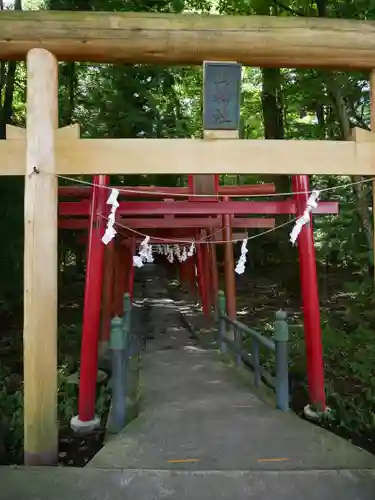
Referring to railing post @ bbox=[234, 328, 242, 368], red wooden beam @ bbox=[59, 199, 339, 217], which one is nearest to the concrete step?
red wooden beam @ bbox=[59, 199, 339, 217]

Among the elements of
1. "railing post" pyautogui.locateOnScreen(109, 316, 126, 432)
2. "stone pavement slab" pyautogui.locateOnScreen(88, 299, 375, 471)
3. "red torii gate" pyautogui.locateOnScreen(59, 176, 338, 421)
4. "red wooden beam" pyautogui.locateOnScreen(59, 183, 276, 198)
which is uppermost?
"red wooden beam" pyautogui.locateOnScreen(59, 183, 276, 198)

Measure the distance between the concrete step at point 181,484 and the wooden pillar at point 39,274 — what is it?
13.5 inches

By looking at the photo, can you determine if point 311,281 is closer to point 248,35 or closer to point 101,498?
point 248,35

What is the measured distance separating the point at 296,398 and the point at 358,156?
5349 millimetres

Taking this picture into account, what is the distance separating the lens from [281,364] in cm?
591

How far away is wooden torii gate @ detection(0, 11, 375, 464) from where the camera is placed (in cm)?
406

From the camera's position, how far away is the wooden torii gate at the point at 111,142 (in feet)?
13.3

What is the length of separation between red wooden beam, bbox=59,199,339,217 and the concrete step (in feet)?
12.1

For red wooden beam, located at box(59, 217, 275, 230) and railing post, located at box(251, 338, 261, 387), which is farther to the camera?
red wooden beam, located at box(59, 217, 275, 230)

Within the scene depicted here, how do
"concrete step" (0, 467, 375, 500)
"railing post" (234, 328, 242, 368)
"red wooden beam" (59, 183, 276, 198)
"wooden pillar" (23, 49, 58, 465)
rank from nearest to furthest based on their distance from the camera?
1. "concrete step" (0, 467, 375, 500)
2. "wooden pillar" (23, 49, 58, 465)
3. "red wooden beam" (59, 183, 276, 198)
4. "railing post" (234, 328, 242, 368)

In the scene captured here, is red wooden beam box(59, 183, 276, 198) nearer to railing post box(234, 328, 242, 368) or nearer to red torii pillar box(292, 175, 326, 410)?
red torii pillar box(292, 175, 326, 410)

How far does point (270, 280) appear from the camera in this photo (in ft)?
70.5

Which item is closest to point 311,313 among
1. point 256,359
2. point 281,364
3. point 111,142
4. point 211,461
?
point 281,364

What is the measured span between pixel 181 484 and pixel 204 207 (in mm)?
4340
